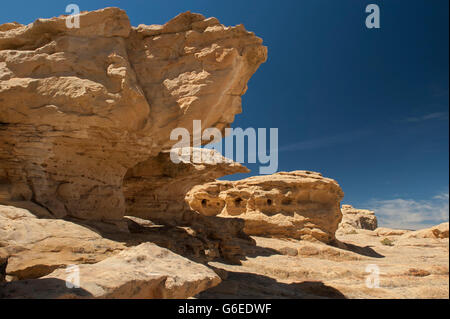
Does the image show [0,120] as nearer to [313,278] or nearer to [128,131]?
[128,131]

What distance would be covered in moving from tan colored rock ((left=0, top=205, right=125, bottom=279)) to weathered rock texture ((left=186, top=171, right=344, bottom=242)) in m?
13.8

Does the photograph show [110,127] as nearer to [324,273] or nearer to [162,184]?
[162,184]

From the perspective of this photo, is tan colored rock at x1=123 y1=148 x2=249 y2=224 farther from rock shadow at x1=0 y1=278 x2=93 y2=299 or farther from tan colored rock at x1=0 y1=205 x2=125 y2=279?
rock shadow at x1=0 y1=278 x2=93 y2=299

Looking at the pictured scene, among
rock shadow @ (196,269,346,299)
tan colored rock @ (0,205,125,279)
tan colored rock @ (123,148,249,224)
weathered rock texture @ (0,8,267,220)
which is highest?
weathered rock texture @ (0,8,267,220)

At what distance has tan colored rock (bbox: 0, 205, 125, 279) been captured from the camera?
5730mm

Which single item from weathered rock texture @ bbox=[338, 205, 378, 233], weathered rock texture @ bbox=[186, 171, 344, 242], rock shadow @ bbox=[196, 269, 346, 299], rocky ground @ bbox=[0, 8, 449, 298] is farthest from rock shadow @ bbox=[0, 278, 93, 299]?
weathered rock texture @ bbox=[338, 205, 378, 233]

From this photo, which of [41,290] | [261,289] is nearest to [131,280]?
[41,290]

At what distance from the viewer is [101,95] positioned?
8.73 meters
